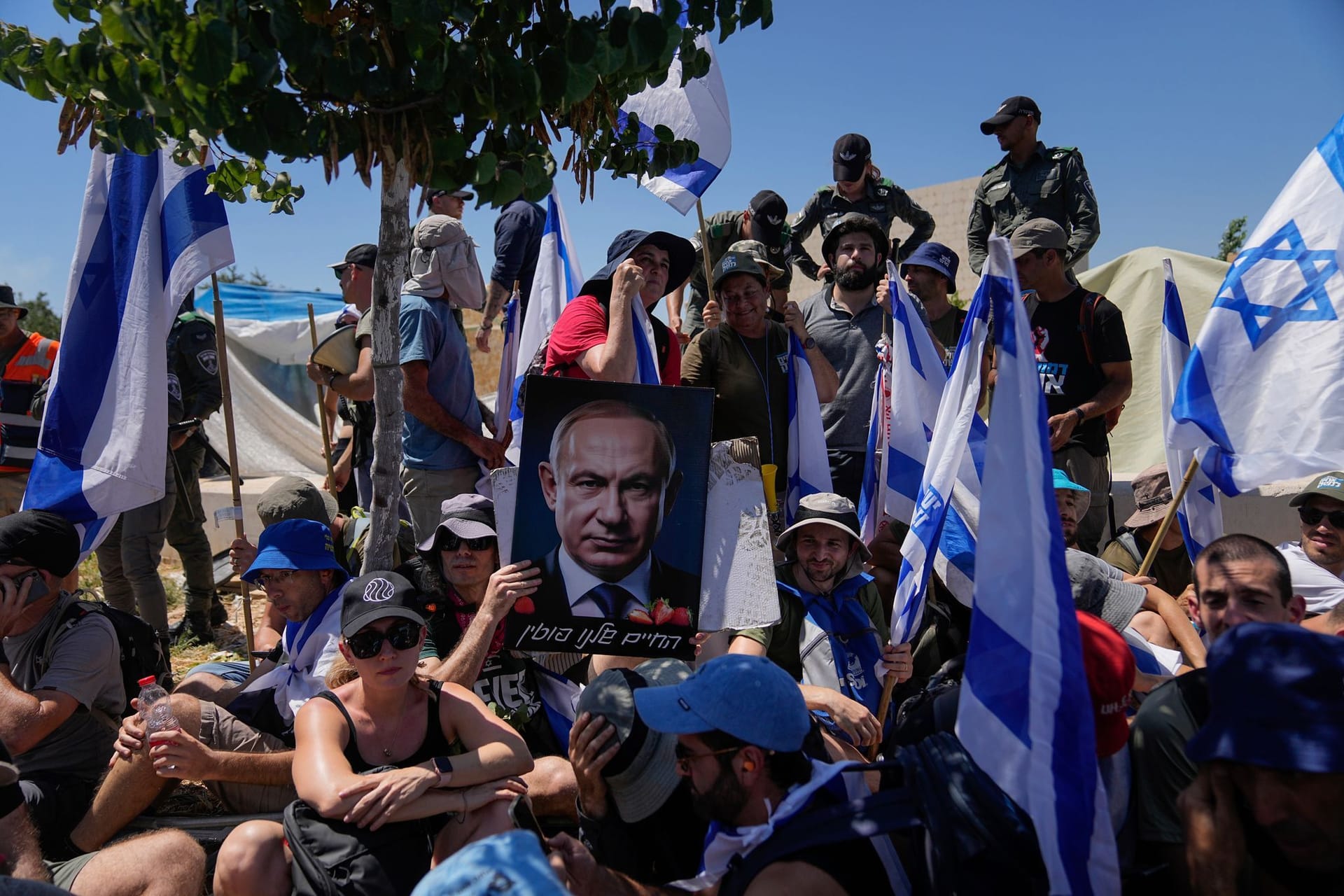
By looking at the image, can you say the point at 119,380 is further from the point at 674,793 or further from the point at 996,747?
the point at 996,747

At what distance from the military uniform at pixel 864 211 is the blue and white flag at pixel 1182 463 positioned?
2.18 m

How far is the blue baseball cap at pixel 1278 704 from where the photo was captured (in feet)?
6.54

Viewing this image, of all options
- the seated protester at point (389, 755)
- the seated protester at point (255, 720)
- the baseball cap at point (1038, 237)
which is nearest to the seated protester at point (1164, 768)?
the seated protester at point (389, 755)

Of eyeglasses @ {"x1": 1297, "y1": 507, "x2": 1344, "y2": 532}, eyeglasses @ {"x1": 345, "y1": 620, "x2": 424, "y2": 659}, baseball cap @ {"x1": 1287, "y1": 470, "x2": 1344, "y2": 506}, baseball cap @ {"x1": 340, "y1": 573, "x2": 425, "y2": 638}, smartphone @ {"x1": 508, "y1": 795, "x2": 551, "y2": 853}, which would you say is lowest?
smartphone @ {"x1": 508, "y1": 795, "x2": 551, "y2": 853}

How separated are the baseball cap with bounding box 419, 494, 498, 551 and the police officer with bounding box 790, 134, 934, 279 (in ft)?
10.3

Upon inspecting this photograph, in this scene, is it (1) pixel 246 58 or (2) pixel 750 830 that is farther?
(1) pixel 246 58

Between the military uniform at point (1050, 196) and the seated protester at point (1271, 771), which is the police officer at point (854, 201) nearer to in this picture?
the military uniform at point (1050, 196)

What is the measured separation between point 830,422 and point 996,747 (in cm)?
359

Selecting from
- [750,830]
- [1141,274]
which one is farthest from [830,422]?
[1141,274]

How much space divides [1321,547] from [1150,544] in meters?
0.91

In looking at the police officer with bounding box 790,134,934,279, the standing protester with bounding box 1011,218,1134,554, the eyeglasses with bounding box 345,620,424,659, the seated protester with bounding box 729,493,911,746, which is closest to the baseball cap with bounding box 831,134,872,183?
the police officer with bounding box 790,134,934,279

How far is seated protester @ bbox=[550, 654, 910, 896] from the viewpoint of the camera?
91.7 inches

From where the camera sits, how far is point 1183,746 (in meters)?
2.51

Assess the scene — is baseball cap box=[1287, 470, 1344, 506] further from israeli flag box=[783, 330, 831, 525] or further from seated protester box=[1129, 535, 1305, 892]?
seated protester box=[1129, 535, 1305, 892]
